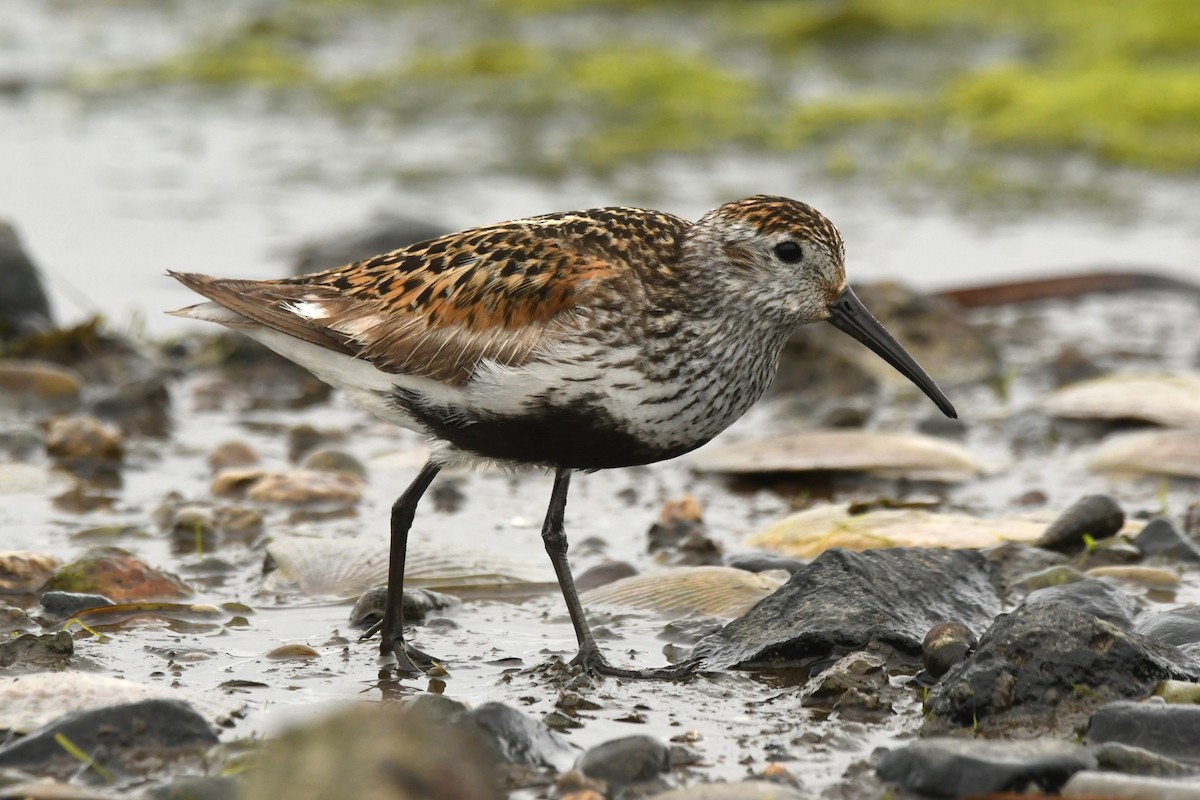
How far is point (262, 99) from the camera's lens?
16.8 meters

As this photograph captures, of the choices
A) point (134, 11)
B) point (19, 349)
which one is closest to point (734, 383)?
point (19, 349)

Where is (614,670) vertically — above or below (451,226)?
below

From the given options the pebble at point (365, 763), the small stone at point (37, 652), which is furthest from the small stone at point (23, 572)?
the pebble at point (365, 763)

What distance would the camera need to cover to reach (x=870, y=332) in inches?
237

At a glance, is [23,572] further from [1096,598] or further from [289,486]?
[1096,598]

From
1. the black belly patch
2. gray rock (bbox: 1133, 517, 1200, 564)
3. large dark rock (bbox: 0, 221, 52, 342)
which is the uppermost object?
large dark rock (bbox: 0, 221, 52, 342)

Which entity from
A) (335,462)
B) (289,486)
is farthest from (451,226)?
(289,486)

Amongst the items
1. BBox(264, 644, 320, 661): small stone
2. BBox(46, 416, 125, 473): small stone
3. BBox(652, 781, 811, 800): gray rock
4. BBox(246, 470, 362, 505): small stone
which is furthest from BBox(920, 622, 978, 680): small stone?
BBox(46, 416, 125, 473): small stone

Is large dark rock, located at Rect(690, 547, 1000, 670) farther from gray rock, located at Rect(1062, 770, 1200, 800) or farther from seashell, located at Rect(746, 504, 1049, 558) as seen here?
gray rock, located at Rect(1062, 770, 1200, 800)

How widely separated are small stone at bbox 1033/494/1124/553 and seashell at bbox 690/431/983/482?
1.25 m

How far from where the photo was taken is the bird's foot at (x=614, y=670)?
549cm

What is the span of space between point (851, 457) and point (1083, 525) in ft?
4.88

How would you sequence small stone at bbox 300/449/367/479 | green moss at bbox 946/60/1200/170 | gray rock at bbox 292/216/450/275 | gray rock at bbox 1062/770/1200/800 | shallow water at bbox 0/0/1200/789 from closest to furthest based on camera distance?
gray rock at bbox 1062/770/1200/800
shallow water at bbox 0/0/1200/789
small stone at bbox 300/449/367/479
gray rock at bbox 292/216/450/275
green moss at bbox 946/60/1200/170

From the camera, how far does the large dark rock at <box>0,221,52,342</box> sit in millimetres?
9750
